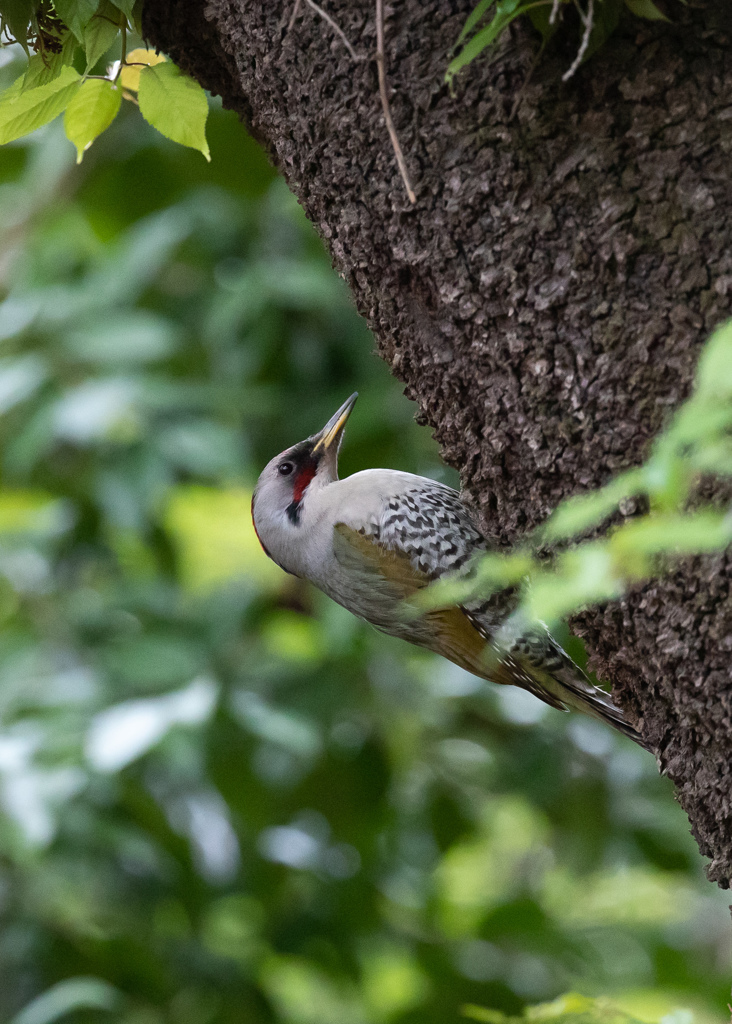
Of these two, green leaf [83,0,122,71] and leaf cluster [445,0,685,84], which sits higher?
green leaf [83,0,122,71]

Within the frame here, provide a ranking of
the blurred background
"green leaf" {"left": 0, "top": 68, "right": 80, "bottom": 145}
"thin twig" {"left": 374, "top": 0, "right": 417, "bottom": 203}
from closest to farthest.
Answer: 1. "thin twig" {"left": 374, "top": 0, "right": 417, "bottom": 203}
2. "green leaf" {"left": 0, "top": 68, "right": 80, "bottom": 145}
3. the blurred background

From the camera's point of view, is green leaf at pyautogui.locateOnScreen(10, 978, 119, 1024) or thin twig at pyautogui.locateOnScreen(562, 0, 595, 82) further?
green leaf at pyautogui.locateOnScreen(10, 978, 119, 1024)

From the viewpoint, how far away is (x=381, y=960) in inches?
187

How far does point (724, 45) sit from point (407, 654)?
146 inches

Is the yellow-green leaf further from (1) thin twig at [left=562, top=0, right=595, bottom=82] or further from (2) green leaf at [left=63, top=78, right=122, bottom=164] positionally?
(1) thin twig at [left=562, top=0, right=595, bottom=82]

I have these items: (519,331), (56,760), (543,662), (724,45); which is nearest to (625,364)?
(519,331)

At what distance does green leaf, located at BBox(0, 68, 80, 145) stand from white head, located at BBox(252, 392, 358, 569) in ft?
4.85

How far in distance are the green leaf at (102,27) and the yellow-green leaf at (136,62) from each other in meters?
0.23

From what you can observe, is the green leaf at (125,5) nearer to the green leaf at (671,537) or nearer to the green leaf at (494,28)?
the green leaf at (494,28)

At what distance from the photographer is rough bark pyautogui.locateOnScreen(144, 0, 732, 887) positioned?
4.05 ft

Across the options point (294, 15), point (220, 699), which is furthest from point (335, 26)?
point (220, 699)

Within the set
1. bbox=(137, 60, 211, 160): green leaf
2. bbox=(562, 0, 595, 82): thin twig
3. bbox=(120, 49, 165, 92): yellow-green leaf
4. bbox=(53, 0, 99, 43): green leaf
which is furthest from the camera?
bbox=(120, 49, 165, 92): yellow-green leaf

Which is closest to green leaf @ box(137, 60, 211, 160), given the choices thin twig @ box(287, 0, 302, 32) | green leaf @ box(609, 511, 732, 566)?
thin twig @ box(287, 0, 302, 32)

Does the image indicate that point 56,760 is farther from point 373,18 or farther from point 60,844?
point 373,18
